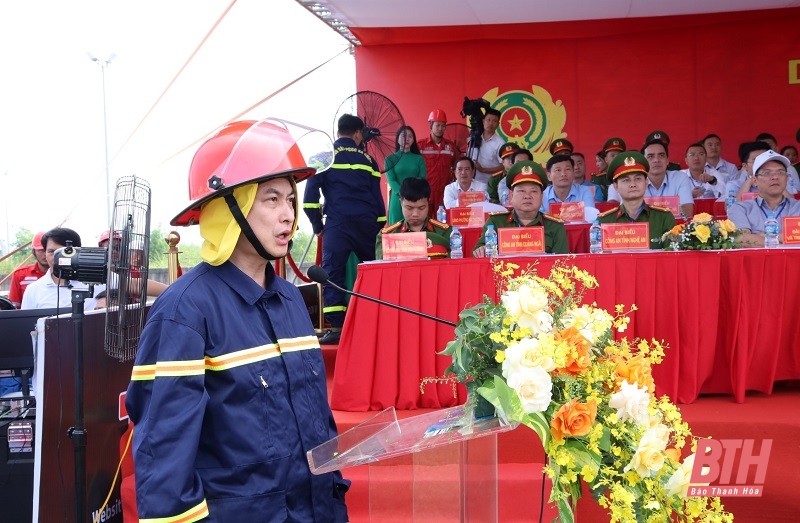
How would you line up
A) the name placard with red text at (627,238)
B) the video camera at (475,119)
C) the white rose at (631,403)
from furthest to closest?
1. the video camera at (475,119)
2. the name placard with red text at (627,238)
3. the white rose at (631,403)

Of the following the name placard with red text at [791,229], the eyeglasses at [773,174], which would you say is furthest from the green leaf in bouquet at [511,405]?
the eyeglasses at [773,174]

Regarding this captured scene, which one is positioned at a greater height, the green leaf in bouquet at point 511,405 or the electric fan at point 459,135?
the electric fan at point 459,135

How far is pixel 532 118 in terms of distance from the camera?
8.76 metres

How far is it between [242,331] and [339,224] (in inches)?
156

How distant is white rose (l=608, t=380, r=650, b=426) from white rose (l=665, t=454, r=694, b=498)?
4.3 inches

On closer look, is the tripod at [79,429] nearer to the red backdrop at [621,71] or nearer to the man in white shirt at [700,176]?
the man in white shirt at [700,176]

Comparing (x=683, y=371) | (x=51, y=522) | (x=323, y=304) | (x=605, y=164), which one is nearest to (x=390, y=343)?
(x=683, y=371)

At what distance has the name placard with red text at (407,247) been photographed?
368cm

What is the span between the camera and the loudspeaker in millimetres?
2979

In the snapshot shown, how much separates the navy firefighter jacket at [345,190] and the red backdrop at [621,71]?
11.9ft

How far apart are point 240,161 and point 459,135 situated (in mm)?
6328

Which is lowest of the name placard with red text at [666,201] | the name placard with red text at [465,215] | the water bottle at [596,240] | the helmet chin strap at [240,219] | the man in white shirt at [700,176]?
the water bottle at [596,240]

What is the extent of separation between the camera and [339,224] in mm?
5301

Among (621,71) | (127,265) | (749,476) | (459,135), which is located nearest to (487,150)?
(459,135)
